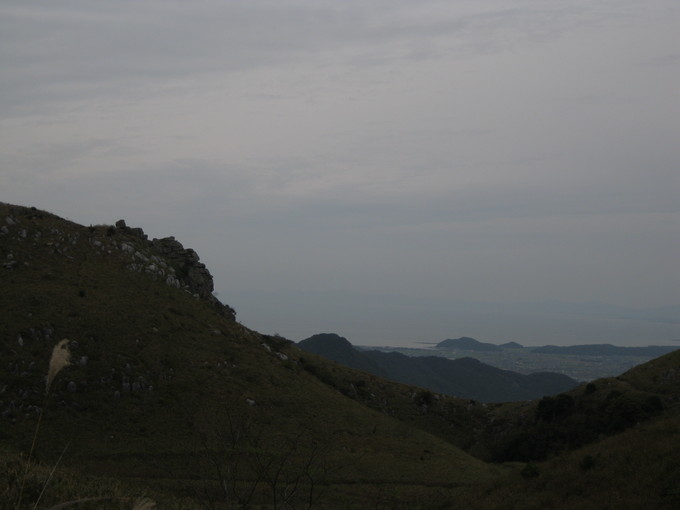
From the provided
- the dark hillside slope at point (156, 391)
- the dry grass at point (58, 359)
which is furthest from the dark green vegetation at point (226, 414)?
the dry grass at point (58, 359)

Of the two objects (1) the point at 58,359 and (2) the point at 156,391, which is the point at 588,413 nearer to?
(2) the point at 156,391

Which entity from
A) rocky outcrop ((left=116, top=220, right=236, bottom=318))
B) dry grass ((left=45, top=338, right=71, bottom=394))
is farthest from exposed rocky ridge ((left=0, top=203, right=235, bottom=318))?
dry grass ((left=45, top=338, right=71, bottom=394))

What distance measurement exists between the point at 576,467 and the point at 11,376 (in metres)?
42.2

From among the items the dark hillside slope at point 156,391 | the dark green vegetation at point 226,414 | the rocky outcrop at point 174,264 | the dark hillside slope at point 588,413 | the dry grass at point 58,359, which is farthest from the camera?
the rocky outcrop at point 174,264

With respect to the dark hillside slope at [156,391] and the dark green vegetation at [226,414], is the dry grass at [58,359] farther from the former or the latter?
the dark hillside slope at [156,391]

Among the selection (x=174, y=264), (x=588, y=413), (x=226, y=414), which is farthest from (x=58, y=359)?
(x=174, y=264)

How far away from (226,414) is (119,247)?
3951cm

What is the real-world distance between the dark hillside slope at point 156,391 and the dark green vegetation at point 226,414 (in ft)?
0.66

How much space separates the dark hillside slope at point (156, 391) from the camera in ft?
137

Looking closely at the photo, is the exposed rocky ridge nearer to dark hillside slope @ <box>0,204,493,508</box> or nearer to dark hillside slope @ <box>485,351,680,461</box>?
dark hillside slope @ <box>0,204,493,508</box>

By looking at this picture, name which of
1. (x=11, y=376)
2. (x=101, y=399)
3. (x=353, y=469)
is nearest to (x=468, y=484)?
(x=353, y=469)

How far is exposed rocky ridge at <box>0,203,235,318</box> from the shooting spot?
2623 inches

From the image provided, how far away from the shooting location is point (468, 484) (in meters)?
43.6

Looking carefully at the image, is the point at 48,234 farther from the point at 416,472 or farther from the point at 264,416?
the point at 416,472
